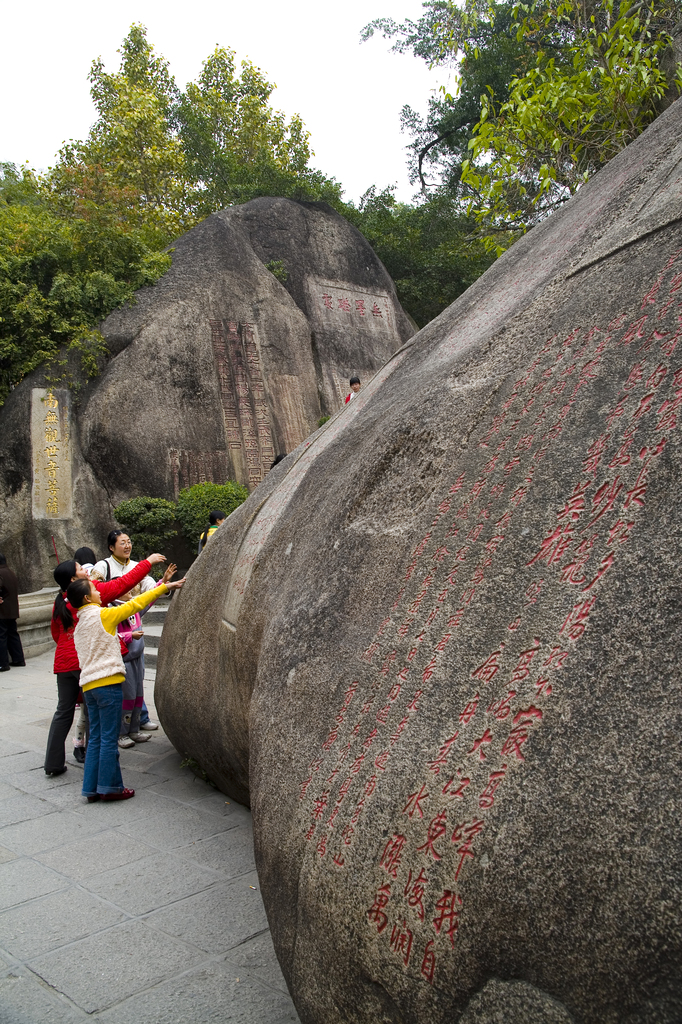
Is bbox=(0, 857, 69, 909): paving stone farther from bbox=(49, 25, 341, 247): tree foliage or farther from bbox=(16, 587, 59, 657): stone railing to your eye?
bbox=(49, 25, 341, 247): tree foliage

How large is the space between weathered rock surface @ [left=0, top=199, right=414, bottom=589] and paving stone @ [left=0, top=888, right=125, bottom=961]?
341 inches

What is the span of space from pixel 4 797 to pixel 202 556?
1.68 meters

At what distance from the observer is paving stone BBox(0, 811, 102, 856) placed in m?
3.37

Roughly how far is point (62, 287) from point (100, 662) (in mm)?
9539

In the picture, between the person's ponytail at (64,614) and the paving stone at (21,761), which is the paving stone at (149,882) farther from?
the paving stone at (21,761)

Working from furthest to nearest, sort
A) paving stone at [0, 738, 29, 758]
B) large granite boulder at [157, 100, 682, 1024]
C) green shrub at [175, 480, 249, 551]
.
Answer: green shrub at [175, 480, 249, 551] < paving stone at [0, 738, 29, 758] < large granite boulder at [157, 100, 682, 1024]

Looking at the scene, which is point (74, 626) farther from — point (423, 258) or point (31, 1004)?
point (423, 258)

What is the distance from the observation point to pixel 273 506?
147 inches

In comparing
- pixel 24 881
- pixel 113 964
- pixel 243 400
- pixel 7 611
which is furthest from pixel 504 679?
pixel 243 400

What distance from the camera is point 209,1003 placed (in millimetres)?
2164

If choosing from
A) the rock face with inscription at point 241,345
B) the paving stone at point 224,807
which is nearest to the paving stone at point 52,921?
the paving stone at point 224,807

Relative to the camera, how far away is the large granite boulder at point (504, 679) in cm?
131

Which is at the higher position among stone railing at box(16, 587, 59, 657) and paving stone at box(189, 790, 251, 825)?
stone railing at box(16, 587, 59, 657)

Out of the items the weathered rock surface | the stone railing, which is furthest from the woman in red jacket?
the weathered rock surface
